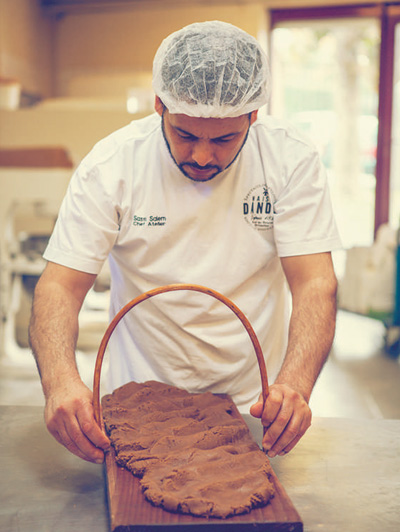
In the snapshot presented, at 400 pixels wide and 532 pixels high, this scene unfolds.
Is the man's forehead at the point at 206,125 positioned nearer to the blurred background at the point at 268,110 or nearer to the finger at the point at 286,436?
the finger at the point at 286,436

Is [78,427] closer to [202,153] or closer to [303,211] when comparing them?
[202,153]

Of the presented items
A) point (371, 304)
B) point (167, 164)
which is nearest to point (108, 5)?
point (371, 304)

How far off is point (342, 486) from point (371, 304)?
332 cm

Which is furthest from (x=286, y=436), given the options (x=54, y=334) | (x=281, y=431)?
(x=54, y=334)

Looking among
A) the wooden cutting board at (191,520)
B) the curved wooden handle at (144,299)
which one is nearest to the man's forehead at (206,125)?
the curved wooden handle at (144,299)

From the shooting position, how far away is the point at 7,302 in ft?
12.3

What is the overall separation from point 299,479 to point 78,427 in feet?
1.28

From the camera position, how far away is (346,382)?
374 centimetres

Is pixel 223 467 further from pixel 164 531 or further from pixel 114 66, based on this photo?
pixel 114 66

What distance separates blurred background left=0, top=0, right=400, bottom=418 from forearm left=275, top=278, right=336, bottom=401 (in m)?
1.91

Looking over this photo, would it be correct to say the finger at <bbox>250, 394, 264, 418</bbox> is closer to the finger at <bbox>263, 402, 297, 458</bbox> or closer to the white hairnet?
the finger at <bbox>263, 402, 297, 458</bbox>

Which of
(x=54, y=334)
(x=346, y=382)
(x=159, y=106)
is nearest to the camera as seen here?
(x=54, y=334)

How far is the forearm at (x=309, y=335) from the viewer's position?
4.21 feet

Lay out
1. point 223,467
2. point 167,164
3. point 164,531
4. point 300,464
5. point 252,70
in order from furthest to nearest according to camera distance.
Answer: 1. point 167,164
2. point 252,70
3. point 300,464
4. point 223,467
5. point 164,531
